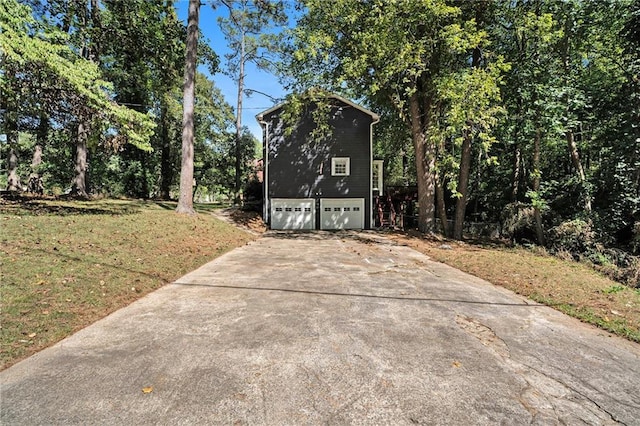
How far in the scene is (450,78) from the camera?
436 inches

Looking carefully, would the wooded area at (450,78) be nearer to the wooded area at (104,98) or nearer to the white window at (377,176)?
the wooded area at (104,98)

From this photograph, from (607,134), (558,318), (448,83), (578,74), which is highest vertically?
(578,74)

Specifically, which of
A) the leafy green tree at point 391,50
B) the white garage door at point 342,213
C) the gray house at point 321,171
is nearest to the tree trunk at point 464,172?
the leafy green tree at point 391,50

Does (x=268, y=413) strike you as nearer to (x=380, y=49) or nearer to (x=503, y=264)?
(x=503, y=264)

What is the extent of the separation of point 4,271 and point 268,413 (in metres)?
4.95

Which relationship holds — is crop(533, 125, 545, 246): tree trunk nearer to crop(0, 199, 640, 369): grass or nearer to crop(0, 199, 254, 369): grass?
crop(0, 199, 640, 369): grass

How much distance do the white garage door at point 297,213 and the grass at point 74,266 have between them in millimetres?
7043

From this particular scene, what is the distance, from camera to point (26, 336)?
135 inches

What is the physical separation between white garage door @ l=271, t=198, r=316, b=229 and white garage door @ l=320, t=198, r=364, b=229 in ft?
1.92

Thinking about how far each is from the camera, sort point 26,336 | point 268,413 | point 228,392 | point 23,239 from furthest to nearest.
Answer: point 23,239 → point 26,336 → point 228,392 → point 268,413

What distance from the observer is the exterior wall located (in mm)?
17734

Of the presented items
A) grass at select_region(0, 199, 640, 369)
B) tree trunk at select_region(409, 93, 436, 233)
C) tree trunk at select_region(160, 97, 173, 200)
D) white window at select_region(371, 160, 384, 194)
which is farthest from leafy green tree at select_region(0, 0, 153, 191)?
tree trunk at select_region(160, 97, 173, 200)

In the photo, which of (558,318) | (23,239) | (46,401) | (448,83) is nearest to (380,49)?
(448,83)

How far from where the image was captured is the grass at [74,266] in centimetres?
372
